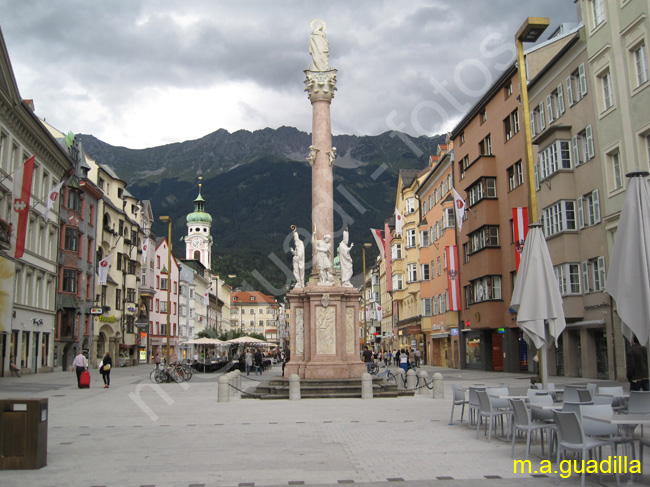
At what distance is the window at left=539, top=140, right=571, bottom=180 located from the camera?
3409 centimetres

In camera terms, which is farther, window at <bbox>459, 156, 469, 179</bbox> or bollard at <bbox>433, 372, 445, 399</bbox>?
window at <bbox>459, 156, 469, 179</bbox>

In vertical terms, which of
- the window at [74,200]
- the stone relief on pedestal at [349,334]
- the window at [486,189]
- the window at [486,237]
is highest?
the window at [74,200]

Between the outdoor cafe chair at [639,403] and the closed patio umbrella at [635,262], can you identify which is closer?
the closed patio umbrella at [635,262]

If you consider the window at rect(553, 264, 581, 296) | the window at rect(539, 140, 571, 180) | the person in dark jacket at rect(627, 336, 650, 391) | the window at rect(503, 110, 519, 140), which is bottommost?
the person in dark jacket at rect(627, 336, 650, 391)

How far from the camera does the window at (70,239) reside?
166 feet

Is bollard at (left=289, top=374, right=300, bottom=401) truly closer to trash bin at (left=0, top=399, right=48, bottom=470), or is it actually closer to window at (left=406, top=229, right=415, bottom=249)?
trash bin at (left=0, top=399, right=48, bottom=470)

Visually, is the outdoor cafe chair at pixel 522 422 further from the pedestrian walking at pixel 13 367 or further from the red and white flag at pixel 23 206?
the pedestrian walking at pixel 13 367

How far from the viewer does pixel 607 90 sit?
99.6 feet

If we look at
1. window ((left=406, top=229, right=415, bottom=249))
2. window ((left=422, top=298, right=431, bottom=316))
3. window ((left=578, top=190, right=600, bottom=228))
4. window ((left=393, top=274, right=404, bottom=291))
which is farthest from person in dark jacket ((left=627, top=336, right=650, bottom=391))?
window ((left=393, top=274, right=404, bottom=291))

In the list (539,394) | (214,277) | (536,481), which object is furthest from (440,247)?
(214,277)

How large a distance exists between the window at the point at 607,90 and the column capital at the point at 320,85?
12.4 meters

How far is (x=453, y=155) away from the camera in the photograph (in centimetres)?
5450

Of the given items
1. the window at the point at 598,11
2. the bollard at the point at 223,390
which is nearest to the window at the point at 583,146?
the window at the point at 598,11

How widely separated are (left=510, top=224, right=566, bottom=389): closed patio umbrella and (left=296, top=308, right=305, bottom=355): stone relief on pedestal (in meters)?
11.7
